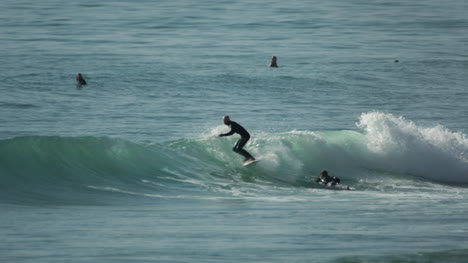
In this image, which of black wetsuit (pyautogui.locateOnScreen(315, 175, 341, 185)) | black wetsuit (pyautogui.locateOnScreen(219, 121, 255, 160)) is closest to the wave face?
black wetsuit (pyautogui.locateOnScreen(219, 121, 255, 160))

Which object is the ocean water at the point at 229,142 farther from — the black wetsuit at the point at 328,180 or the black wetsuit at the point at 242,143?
the black wetsuit at the point at 242,143

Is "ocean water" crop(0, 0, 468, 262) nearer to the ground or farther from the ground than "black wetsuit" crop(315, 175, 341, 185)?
farther from the ground

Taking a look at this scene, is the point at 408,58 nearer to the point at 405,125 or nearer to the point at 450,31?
the point at 450,31

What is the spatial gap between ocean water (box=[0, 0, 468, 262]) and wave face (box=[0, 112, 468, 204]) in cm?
5

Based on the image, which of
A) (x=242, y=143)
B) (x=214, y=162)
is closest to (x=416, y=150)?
(x=242, y=143)

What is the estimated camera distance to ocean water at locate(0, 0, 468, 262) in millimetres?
12172

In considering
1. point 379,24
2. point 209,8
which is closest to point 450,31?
point 379,24

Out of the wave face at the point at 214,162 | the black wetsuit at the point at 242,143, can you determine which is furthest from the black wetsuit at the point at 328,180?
the black wetsuit at the point at 242,143

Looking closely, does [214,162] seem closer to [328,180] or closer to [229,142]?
[229,142]

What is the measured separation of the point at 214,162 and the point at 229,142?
139 centimetres

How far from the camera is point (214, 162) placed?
21000mm

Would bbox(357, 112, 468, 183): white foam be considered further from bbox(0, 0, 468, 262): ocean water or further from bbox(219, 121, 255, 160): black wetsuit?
bbox(219, 121, 255, 160): black wetsuit

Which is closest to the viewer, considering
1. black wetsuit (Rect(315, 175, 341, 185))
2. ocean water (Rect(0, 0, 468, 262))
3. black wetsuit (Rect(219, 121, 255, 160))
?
ocean water (Rect(0, 0, 468, 262))

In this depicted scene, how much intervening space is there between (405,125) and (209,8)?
40486 millimetres
